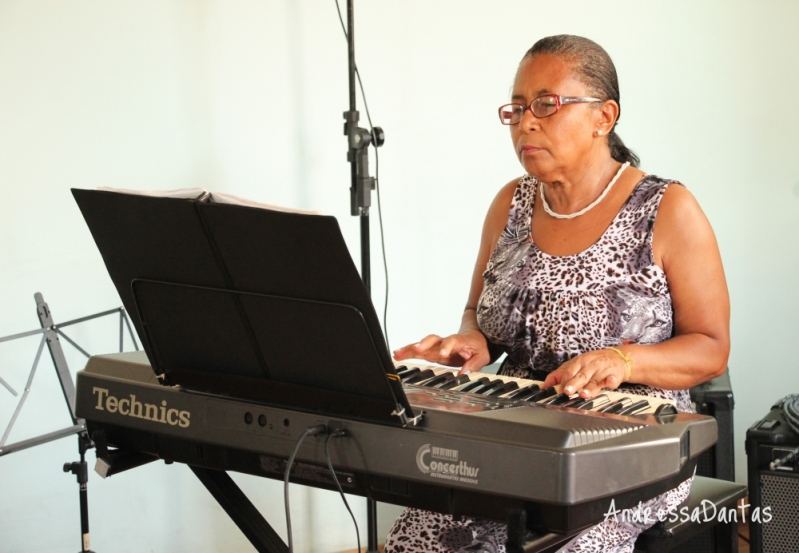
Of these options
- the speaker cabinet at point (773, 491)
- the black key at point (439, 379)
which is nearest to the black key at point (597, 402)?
the black key at point (439, 379)

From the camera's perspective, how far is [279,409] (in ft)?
4.25

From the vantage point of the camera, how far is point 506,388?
1474mm

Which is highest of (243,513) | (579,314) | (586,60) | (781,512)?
(586,60)

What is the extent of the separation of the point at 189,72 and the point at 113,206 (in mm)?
1529

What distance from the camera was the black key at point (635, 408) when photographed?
1.32 meters

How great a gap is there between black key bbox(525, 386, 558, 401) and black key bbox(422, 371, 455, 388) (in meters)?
0.16

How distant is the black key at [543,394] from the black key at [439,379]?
16cm

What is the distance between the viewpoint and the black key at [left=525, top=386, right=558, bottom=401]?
1.40 metres

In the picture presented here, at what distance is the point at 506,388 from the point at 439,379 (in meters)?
0.12

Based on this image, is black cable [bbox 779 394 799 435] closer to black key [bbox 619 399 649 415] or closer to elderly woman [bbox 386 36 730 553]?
elderly woman [bbox 386 36 730 553]

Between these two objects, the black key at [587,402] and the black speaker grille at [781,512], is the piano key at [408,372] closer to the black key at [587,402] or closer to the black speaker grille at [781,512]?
the black key at [587,402]

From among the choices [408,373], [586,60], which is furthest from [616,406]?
[586,60]

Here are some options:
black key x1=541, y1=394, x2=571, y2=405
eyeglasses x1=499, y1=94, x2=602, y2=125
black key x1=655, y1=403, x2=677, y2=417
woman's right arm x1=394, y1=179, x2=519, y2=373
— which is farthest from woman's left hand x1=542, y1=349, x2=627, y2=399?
eyeglasses x1=499, y1=94, x2=602, y2=125

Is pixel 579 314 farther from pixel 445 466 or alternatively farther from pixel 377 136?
pixel 377 136
